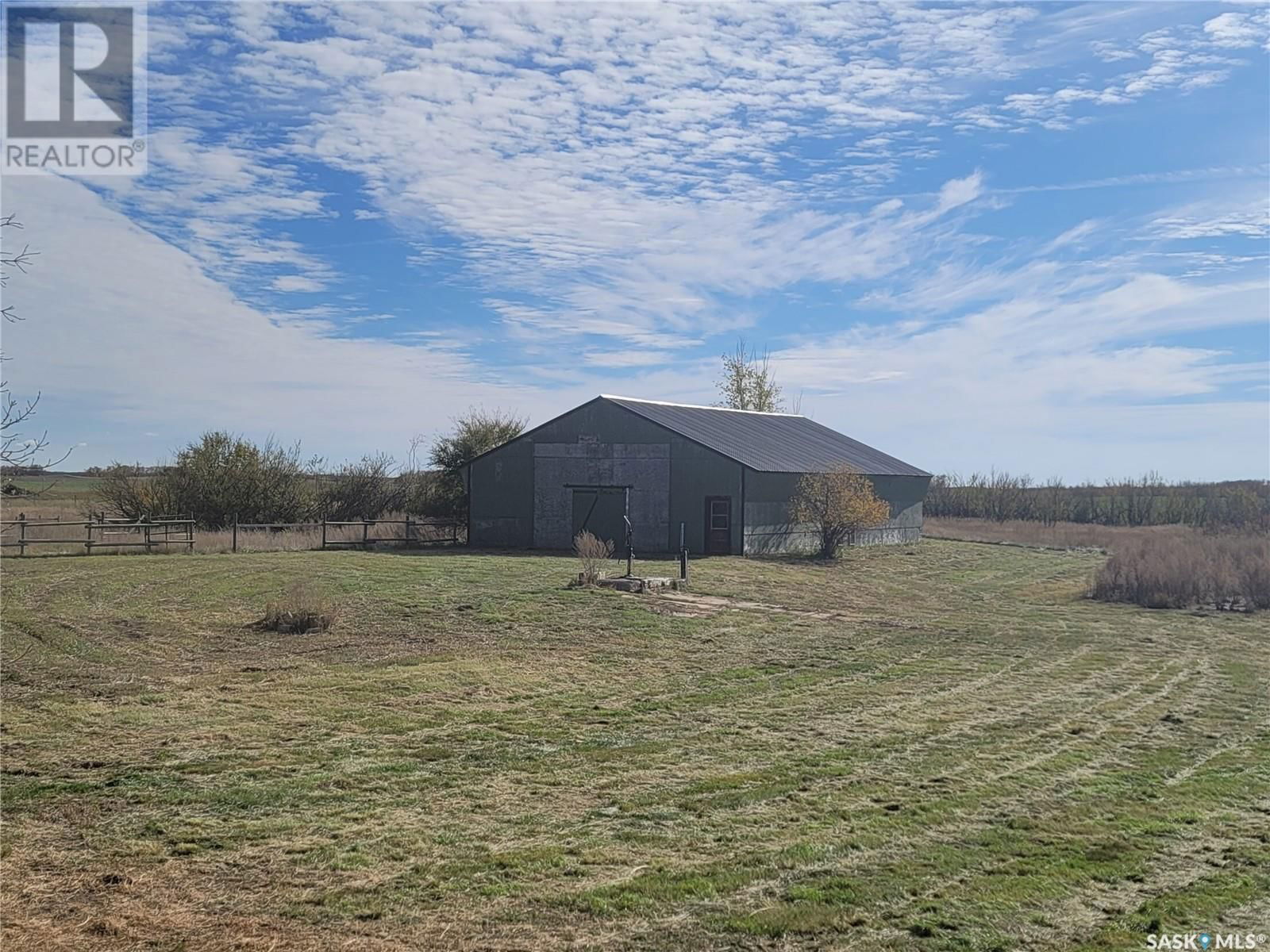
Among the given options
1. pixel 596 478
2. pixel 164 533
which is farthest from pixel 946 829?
pixel 164 533

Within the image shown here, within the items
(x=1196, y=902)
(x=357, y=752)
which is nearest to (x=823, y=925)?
(x=1196, y=902)

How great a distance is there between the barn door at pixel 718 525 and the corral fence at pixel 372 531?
980 centimetres

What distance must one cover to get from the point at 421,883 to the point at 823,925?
252 centimetres

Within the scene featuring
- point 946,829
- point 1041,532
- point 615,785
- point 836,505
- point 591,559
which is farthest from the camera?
point 1041,532

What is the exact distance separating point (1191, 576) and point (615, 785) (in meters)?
21.1

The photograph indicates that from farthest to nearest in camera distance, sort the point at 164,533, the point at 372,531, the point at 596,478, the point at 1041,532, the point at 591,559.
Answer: the point at 1041,532 < the point at 372,531 < the point at 596,478 < the point at 164,533 < the point at 591,559

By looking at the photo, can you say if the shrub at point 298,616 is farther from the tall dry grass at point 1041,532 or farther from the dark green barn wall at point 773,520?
the tall dry grass at point 1041,532

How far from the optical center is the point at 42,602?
1955cm

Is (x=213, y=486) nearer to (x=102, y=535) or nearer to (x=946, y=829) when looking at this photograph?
(x=102, y=535)

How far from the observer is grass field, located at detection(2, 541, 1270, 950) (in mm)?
6109

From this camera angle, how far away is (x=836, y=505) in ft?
110

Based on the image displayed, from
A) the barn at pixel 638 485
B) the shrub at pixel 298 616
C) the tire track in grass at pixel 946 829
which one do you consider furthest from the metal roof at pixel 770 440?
the tire track in grass at pixel 946 829

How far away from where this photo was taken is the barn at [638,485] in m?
32.9

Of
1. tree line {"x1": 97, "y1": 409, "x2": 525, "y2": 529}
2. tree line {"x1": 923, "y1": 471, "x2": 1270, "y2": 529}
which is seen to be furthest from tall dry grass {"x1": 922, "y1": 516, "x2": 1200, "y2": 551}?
tree line {"x1": 97, "y1": 409, "x2": 525, "y2": 529}
